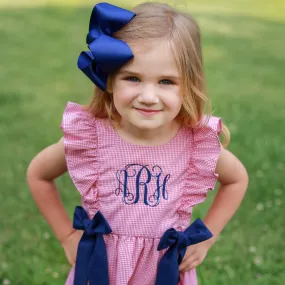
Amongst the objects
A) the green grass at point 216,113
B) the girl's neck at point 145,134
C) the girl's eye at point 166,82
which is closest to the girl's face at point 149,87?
the girl's eye at point 166,82

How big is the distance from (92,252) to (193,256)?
43cm

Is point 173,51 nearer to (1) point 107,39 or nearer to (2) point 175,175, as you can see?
(1) point 107,39

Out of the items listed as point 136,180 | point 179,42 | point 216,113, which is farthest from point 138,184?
point 216,113

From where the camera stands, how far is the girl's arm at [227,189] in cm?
244

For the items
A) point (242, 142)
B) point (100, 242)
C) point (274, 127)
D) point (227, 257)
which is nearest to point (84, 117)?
point (100, 242)

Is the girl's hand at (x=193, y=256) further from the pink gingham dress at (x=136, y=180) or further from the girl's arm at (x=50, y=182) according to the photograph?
the girl's arm at (x=50, y=182)

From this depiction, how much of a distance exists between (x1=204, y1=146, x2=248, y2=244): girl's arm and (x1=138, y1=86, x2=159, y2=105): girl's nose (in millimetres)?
453

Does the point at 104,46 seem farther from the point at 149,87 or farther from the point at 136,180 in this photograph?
the point at 136,180

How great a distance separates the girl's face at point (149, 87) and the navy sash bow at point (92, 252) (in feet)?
1.40

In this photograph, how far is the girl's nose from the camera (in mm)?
2096

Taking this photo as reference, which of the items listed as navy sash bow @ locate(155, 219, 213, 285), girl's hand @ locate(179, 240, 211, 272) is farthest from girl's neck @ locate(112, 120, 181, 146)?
girl's hand @ locate(179, 240, 211, 272)

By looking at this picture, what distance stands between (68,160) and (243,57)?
6473 millimetres

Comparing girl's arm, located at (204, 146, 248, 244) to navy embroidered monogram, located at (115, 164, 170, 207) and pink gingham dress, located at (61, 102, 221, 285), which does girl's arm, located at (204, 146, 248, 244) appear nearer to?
pink gingham dress, located at (61, 102, 221, 285)

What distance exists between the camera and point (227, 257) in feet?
12.1
